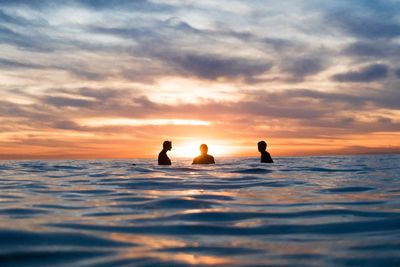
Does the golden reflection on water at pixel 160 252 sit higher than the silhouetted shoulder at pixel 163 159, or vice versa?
the silhouetted shoulder at pixel 163 159

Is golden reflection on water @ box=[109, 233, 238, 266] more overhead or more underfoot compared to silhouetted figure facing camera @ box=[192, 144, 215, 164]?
more underfoot

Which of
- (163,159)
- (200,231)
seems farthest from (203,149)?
(200,231)

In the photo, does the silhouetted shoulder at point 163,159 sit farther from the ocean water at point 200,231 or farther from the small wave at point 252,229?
the small wave at point 252,229

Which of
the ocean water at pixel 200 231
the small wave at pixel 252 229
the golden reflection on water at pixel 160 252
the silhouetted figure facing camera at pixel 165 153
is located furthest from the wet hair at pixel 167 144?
the golden reflection on water at pixel 160 252

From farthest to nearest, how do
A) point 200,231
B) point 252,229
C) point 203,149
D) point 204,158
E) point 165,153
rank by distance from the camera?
1. point 204,158
2. point 165,153
3. point 203,149
4. point 252,229
5. point 200,231

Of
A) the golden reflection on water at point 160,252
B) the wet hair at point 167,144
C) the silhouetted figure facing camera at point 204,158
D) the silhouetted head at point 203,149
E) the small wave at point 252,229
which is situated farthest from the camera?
the silhouetted figure facing camera at point 204,158

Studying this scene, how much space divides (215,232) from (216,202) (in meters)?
3.12

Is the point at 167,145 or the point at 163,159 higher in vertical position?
the point at 167,145

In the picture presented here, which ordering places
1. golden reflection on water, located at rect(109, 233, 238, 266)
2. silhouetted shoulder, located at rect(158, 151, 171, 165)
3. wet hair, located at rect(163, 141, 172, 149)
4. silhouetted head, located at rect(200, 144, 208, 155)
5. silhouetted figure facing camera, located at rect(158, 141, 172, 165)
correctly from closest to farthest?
golden reflection on water, located at rect(109, 233, 238, 266) < wet hair, located at rect(163, 141, 172, 149) < silhouetted figure facing camera, located at rect(158, 141, 172, 165) < silhouetted head, located at rect(200, 144, 208, 155) < silhouetted shoulder, located at rect(158, 151, 171, 165)

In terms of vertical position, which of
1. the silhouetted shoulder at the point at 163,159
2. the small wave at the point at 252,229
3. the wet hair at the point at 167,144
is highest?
the wet hair at the point at 167,144

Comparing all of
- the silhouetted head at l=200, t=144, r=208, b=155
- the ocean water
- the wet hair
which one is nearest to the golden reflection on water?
the ocean water

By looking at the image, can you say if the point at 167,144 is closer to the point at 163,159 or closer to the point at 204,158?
the point at 163,159

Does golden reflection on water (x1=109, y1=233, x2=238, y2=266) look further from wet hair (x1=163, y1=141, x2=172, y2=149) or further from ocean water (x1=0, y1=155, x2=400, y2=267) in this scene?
wet hair (x1=163, y1=141, x2=172, y2=149)

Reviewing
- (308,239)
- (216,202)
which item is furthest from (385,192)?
(308,239)
